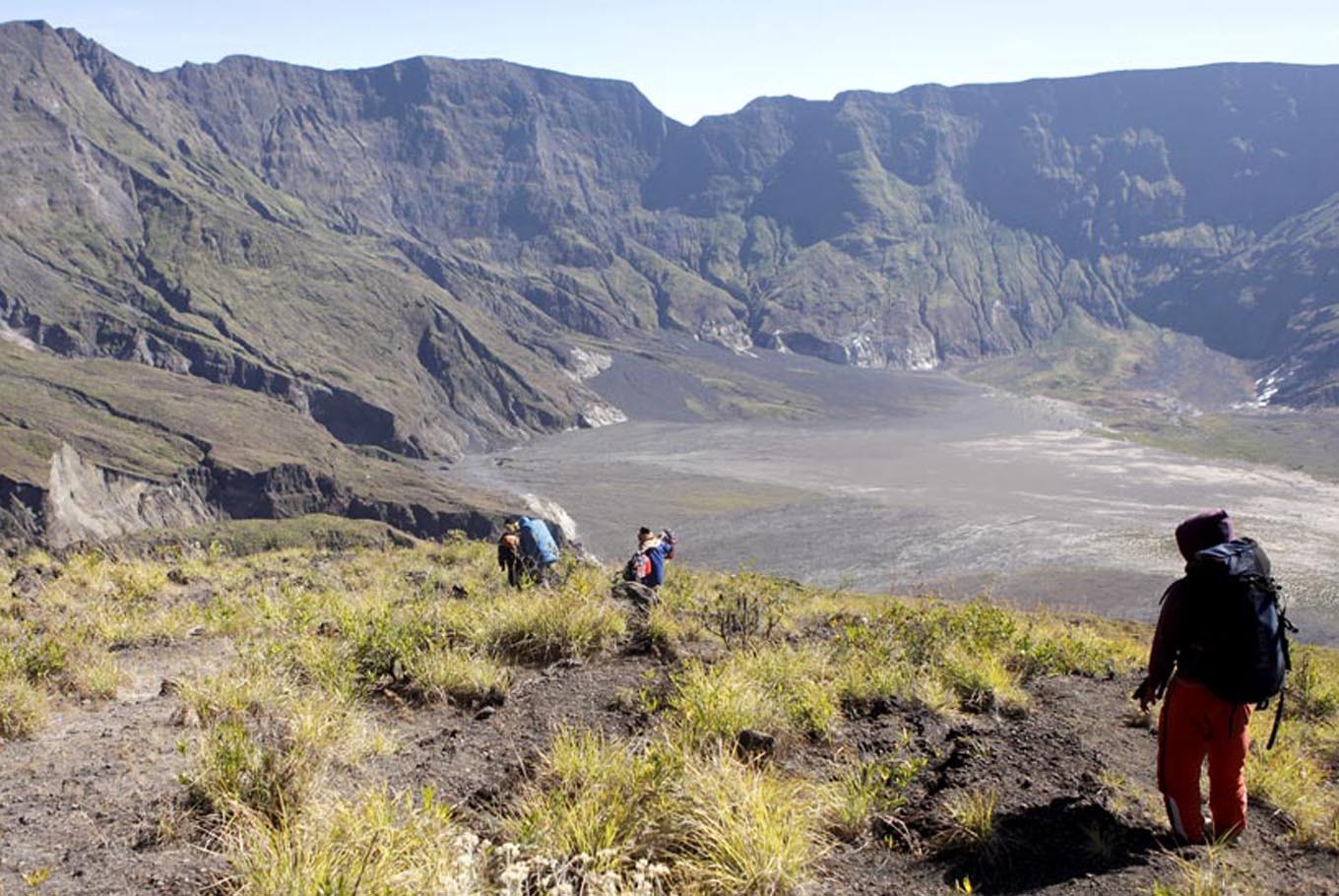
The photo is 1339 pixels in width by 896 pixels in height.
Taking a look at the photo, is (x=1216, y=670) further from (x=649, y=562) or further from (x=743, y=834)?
(x=649, y=562)

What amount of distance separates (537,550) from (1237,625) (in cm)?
845

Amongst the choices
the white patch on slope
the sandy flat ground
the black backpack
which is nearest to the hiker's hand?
the black backpack

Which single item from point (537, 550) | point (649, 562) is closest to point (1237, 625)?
point (649, 562)

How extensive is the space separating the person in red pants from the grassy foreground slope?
186mm

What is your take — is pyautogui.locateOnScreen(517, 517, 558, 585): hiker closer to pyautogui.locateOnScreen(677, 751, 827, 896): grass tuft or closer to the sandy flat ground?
pyautogui.locateOnScreen(677, 751, 827, 896): grass tuft

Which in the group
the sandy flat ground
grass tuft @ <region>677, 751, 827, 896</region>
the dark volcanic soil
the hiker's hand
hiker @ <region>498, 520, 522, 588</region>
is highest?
the hiker's hand

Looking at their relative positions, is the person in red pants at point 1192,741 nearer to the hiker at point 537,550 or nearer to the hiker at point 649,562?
the hiker at point 649,562

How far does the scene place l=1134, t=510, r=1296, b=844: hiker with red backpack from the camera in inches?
182

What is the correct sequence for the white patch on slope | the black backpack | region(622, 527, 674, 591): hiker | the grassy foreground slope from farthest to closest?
the white patch on slope → region(622, 527, 674, 591): hiker → the black backpack → the grassy foreground slope

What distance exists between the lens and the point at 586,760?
4.69 meters

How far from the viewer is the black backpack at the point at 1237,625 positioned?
15.1 ft

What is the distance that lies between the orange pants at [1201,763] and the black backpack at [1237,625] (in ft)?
0.43

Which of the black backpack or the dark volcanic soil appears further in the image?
the black backpack

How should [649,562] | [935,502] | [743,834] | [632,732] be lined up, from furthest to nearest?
[935,502], [649,562], [632,732], [743,834]
